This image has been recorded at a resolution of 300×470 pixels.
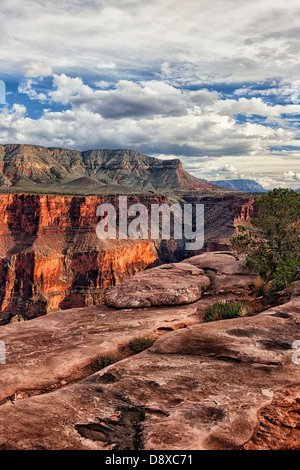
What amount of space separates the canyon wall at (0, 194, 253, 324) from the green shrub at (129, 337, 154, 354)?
189ft

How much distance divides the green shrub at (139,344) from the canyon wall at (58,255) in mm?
57618

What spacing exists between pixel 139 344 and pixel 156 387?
323cm

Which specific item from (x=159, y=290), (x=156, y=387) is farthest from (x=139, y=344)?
(x=159, y=290)

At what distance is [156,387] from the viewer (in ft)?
18.1

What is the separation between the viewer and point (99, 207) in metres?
86.8

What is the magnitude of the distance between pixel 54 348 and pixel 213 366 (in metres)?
4.73

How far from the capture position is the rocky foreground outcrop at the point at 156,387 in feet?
13.6

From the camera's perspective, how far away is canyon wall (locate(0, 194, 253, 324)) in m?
66.8

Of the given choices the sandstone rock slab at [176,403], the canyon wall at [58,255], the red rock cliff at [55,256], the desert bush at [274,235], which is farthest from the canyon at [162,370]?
the red rock cliff at [55,256]

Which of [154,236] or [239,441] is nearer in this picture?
[239,441]

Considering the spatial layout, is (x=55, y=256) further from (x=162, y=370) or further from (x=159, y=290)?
(x=162, y=370)

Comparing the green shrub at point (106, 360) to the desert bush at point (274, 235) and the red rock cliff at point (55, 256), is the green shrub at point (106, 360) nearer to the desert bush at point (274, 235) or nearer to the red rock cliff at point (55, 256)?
the desert bush at point (274, 235)
